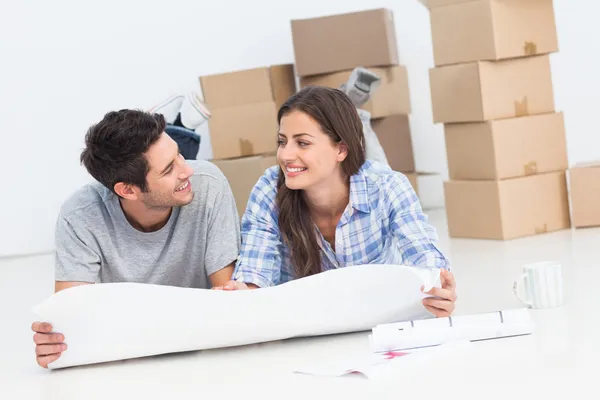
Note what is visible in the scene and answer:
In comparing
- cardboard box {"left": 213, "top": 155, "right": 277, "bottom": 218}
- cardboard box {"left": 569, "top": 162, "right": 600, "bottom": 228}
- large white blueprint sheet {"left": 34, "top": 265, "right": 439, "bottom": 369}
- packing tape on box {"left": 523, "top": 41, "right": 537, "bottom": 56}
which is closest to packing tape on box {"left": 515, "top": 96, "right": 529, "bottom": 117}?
packing tape on box {"left": 523, "top": 41, "right": 537, "bottom": 56}

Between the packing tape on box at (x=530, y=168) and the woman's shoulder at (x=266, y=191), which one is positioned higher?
the woman's shoulder at (x=266, y=191)

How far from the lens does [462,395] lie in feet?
5.53

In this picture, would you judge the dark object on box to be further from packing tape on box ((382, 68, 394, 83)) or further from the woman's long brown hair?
packing tape on box ((382, 68, 394, 83))

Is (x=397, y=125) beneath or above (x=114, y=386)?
above

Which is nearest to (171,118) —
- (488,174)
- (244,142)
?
(244,142)

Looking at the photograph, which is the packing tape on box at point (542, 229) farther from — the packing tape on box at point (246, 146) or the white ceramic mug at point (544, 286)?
the white ceramic mug at point (544, 286)

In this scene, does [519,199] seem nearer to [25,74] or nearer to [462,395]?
[462,395]

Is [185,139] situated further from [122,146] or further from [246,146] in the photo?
[122,146]

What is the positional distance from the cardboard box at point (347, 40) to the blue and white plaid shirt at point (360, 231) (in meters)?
2.25

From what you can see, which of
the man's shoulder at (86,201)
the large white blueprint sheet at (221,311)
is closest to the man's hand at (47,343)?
the large white blueprint sheet at (221,311)

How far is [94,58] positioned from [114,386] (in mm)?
3445

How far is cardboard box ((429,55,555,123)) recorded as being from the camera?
389 centimetres

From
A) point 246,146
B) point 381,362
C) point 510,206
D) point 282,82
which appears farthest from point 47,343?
point 282,82

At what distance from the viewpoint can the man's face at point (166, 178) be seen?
91.4 inches
